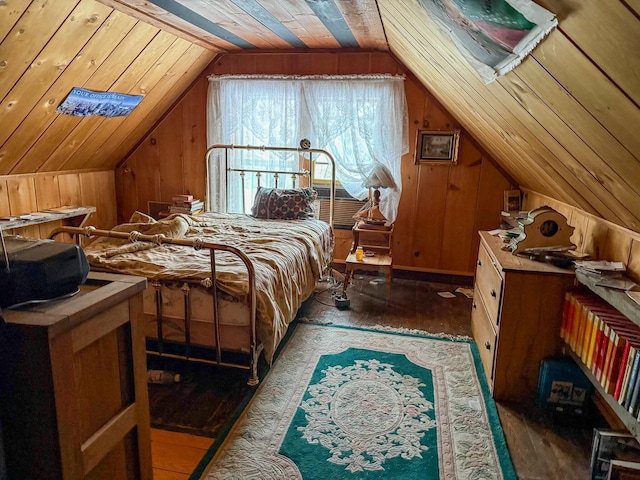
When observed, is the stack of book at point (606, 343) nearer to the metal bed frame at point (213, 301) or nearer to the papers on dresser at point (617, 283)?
the papers on dresser at point (617, 283)

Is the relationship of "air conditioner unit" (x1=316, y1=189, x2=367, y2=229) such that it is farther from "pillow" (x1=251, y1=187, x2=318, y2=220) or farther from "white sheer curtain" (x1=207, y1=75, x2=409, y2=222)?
"pillow" (x1=251, y1=187, x2=318, y2=220)

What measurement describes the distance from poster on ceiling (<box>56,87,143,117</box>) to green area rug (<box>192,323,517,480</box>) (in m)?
2.43

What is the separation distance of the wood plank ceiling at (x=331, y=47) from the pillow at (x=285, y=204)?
1.32 m

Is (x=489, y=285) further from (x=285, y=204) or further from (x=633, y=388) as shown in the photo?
(x=285, y=204)

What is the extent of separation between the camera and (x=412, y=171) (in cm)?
416

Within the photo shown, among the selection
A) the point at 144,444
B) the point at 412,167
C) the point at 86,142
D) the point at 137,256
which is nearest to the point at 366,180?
the point at 412,167

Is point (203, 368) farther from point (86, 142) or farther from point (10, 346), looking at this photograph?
point (86, 142)

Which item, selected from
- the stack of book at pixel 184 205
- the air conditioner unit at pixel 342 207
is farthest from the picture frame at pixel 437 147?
the stack of book at pixel 184 205

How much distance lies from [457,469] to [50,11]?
10.2 feet

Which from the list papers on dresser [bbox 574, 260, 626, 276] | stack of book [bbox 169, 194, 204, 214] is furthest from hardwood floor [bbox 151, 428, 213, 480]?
stack of book [bbox 169, 194, 204, 214]

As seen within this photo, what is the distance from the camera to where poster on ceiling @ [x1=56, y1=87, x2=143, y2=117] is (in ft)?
10.7

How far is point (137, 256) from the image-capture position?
2.54 m

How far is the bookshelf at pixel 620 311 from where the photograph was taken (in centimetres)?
150

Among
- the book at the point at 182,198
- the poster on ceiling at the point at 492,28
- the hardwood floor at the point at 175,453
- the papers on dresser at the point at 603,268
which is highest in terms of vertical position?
the poster on ceiling at the point at 492,28
